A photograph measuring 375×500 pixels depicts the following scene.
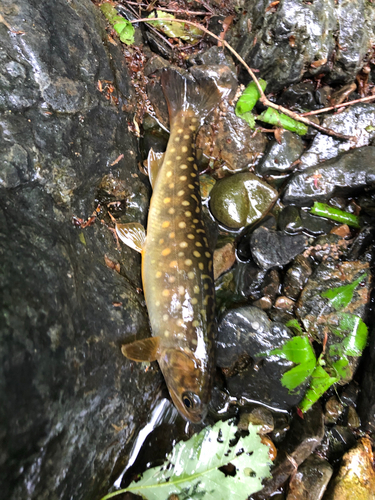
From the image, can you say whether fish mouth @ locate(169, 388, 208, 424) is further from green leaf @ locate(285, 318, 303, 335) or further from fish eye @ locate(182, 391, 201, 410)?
green leaf @ locate(285, 318, 303, 335)

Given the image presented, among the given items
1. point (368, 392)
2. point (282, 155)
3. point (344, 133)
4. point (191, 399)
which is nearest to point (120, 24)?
point (282, 155)

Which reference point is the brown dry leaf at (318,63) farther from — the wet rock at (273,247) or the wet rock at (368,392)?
the wet rock at (368,392)

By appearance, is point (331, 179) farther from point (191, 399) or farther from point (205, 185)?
point (191, 399)

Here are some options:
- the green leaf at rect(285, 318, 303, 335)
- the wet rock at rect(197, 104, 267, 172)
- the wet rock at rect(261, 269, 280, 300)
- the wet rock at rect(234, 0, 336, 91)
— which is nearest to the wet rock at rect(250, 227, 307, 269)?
the wet rock at rect(261, 269, 280, 300)

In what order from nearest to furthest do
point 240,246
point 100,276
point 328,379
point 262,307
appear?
point 100,276 → point 328,379 → point 262,307 → point 240,246

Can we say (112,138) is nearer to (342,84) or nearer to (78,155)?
(78,155)

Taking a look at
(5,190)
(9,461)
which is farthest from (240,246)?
(9,461)

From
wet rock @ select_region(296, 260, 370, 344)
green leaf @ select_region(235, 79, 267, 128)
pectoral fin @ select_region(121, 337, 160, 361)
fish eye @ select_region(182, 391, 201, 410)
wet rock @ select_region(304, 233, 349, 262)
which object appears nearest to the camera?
pectoral fin @ select_region(121, 337, 160, 361)
